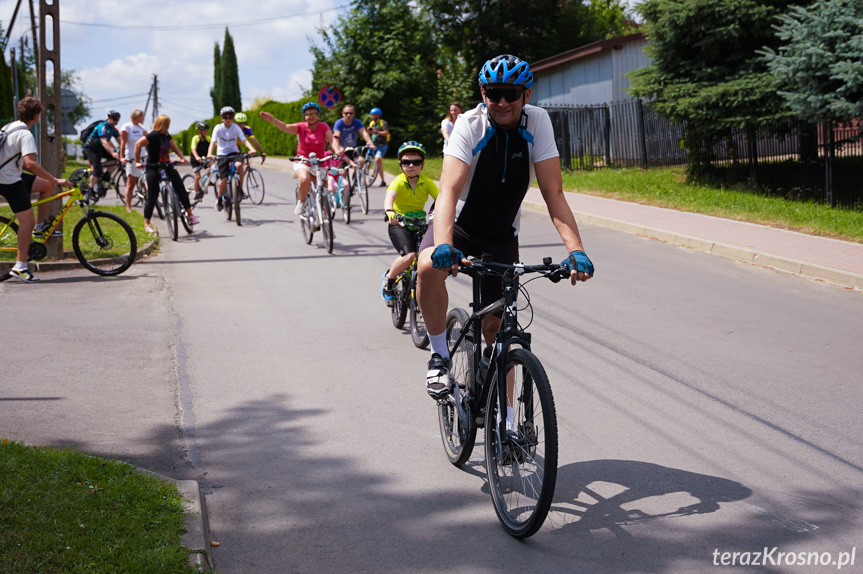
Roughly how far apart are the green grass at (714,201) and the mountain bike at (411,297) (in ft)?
26.0

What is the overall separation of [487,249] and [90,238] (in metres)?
7.73

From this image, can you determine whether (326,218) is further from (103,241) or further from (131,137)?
(131,137)

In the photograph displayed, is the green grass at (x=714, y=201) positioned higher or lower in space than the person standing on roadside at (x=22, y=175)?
lower

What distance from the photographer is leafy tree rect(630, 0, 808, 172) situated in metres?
17.1

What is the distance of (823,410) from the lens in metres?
5.72

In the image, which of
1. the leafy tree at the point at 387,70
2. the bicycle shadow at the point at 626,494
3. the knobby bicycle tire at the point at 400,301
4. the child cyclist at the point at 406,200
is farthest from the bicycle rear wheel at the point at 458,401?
the leafy tree at the point at 387,70

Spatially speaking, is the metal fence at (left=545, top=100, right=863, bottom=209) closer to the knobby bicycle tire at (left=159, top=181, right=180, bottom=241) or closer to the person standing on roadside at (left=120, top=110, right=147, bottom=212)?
the knobby bicycle tire at (left=159, top=181, right=180, bottom=241)

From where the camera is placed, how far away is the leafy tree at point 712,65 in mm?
17125

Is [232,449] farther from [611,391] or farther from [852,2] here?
[852,2]

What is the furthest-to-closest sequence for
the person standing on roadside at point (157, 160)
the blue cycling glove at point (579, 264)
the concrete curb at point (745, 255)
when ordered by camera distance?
1. the person standing on roadside at point (157, 160)
2. the concrete curb at point (745, 255)
3. the blue cycling glove at point (579, 264)

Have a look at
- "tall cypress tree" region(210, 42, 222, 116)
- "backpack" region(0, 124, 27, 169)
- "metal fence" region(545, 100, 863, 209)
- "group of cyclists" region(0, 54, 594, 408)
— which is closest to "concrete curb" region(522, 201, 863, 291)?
"metal fence" region(545, 100, 863, 209)

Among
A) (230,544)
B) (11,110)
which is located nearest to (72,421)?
(230,544)

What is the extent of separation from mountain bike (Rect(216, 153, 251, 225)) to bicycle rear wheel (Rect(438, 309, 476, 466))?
1182cm

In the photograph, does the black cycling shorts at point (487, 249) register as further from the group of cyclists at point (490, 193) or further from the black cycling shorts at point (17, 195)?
the black cycling shorts at point (17, 195)
